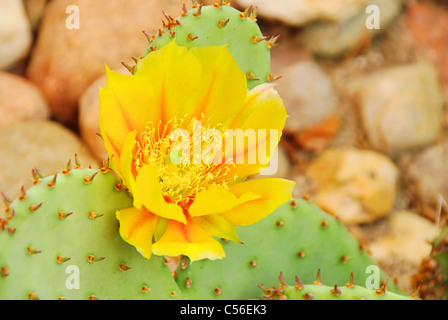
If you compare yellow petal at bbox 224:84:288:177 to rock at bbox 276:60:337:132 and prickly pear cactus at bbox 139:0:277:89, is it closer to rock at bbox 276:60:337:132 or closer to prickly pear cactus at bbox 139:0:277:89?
prickly pear cactus at bbox 139:0:277:89

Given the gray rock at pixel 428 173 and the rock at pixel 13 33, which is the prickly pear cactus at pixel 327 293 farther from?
the gray rock at pixel 428 173

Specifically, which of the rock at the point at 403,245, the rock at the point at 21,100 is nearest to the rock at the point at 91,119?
the rock at the point at 21,100

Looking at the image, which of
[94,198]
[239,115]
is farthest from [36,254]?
[239,115]

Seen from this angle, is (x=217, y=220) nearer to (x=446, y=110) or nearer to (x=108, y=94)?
(x=108, y=94)

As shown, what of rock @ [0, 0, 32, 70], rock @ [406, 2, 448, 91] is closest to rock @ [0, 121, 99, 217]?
rock @ [0, 0, 32, 70]

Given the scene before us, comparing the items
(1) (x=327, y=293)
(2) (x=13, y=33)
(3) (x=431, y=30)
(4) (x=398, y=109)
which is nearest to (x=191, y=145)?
(1) (x=327, y=293)
